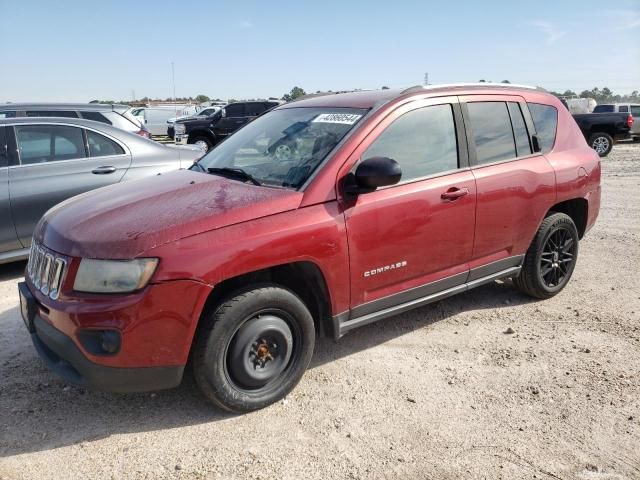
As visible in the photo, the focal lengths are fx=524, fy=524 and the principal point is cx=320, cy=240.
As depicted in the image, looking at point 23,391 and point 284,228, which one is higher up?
point 284,228

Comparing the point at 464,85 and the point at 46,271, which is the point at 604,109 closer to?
the point at 464,85

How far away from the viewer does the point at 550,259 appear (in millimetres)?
4633

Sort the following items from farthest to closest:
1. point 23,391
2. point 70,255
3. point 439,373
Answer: point 439,373
point 23,391
point 70,255

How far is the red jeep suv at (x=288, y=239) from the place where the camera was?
8.64ft

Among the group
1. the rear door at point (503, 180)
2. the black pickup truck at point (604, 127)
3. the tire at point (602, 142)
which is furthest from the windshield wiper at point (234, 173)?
the tire at point (602, 142)

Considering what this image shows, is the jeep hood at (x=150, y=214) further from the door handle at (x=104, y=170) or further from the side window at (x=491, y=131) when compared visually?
the door handle at (x=104, y=170)

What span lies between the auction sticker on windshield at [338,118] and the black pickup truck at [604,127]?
634 inches

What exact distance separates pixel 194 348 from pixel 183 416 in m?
0.49

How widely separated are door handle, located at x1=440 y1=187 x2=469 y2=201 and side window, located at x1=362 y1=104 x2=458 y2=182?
162 millimetres

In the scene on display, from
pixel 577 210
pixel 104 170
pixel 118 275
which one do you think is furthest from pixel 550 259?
pixel 104 170

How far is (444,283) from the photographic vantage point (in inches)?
149

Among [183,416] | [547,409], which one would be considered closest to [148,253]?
[183,416]

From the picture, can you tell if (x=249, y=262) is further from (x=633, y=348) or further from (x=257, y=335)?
(x=633, y=348)

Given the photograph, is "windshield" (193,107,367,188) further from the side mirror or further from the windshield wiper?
the side mirror
